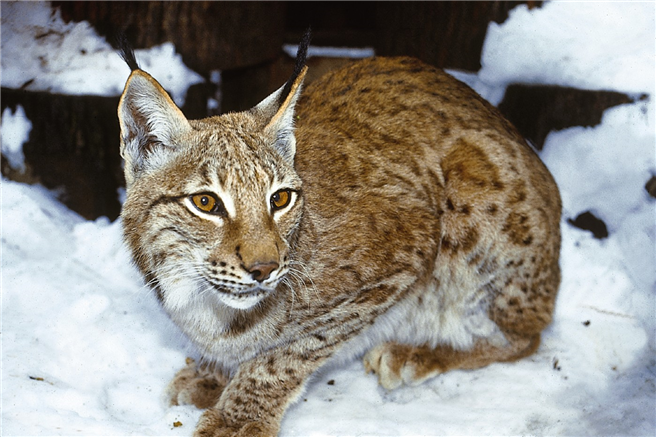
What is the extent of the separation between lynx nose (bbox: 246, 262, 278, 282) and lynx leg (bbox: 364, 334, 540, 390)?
1.31 meters

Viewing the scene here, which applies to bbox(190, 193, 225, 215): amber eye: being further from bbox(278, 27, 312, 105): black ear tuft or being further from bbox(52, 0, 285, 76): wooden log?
bbox(52, 0, 285, 76): wooden log

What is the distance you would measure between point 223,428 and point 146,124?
4.31 feet

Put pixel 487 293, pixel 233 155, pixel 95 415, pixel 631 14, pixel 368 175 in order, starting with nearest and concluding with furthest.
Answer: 1. pixel 233 155
2. pixel 95 415
3. pixel 368 175
4. pixel 487 293
5. pixel 631 14

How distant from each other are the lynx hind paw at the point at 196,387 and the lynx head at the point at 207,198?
607 millimetres

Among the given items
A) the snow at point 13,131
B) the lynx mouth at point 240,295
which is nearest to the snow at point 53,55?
the snow at point 13,131

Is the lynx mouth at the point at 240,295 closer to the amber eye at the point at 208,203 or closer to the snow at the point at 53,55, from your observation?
the amber eye at the point at 208,203

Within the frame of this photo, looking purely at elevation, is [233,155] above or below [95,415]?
above

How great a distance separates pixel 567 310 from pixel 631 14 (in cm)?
166

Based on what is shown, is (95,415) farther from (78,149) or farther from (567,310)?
(567,310)

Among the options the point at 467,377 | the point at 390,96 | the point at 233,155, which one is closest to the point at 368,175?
the point at 390,96

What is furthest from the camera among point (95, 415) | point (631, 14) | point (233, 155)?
point (631, 14)

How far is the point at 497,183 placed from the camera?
125 inches

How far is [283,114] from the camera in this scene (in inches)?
103

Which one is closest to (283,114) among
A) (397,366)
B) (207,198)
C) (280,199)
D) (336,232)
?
(280,199)
